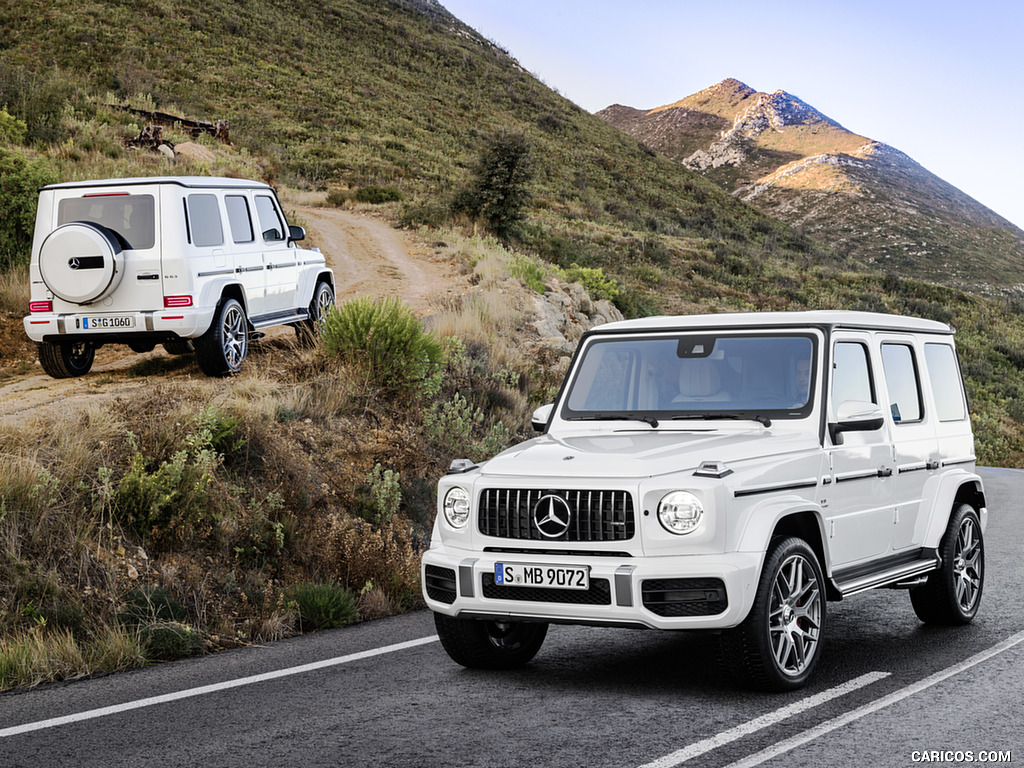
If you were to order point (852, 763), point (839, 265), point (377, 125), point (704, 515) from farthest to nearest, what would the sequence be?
point (839, 265) → point (377, 125) → point (704, 515) → point (852, 763)

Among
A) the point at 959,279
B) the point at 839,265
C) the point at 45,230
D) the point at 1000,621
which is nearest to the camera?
the point at 1000,621

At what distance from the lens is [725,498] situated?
17.4 ft

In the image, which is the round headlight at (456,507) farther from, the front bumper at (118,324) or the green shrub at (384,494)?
the front bumper at (118,324)

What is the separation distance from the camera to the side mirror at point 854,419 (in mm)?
6191

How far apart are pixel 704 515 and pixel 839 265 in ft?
181

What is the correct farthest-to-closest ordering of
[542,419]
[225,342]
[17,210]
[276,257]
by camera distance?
[17,210] → [276,257] → [225,342] → [542,419]

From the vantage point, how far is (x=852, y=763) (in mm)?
4480

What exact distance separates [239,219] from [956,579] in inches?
342

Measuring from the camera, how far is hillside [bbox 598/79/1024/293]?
97438mm

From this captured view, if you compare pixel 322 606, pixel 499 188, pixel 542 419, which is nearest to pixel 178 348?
pixel 322 606

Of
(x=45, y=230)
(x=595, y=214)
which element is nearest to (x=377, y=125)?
(x=595, y=214)

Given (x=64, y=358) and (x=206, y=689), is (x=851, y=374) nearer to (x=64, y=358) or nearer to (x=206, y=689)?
(x=206, y=689)

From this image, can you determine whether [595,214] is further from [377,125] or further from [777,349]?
[777,349]

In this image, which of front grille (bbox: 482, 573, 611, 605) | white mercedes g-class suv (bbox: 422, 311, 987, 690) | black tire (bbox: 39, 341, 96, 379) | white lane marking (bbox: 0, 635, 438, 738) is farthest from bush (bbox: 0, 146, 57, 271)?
front grille (bbox: 482, 573, 611, 605)
